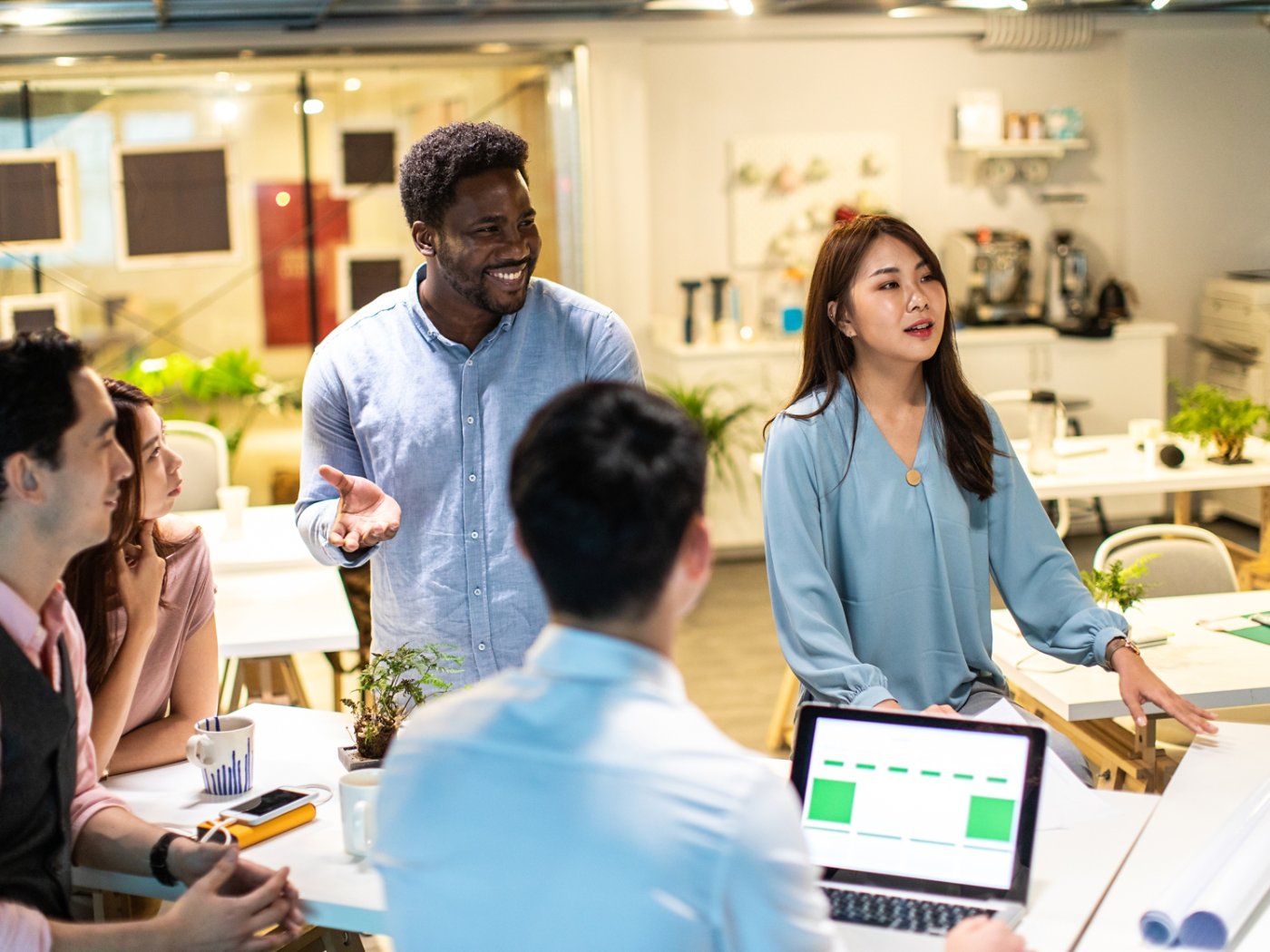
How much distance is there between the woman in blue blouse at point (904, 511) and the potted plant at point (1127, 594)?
67 cm

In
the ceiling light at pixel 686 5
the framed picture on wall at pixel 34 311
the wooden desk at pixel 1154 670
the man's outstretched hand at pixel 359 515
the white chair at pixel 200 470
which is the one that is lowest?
the wooden desk at pixel 1154 670

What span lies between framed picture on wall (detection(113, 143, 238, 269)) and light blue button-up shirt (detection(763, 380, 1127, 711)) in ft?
17.8

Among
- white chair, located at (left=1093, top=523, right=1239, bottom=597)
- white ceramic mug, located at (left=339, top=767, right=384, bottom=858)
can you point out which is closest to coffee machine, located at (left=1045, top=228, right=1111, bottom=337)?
white chair, located at (left=1093, top=523, right=1239, bottom=597)

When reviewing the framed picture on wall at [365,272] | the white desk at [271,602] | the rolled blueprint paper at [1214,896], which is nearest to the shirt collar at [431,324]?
the white desk at [271,602]

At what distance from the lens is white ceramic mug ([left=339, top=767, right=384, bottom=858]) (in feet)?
6.12

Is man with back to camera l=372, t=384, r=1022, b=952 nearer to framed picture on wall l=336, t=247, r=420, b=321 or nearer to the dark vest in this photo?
the dark vest

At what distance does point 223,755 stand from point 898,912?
106cm

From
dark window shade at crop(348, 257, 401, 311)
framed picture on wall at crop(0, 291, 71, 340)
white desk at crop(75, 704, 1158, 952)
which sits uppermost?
dark window shade at crop(348, 257, 401, 311)

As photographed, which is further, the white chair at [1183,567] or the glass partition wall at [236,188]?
the glass partition wall at [236,188]

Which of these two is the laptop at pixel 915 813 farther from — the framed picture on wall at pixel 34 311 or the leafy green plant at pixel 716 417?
the framed picture on wall at pixel 34 311

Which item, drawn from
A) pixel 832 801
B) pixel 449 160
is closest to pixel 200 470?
pixel 449 160

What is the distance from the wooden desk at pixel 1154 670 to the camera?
2775mm

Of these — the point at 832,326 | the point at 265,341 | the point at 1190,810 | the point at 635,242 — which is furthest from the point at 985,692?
the point at 265,341

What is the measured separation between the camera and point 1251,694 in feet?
9.12
